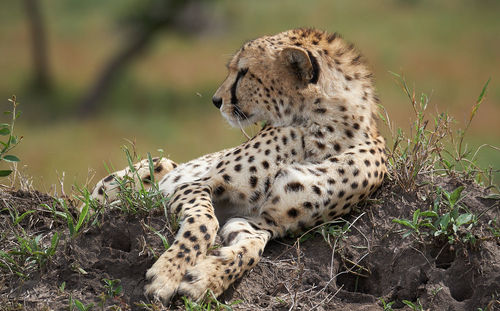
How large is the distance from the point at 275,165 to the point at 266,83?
1.57 feet

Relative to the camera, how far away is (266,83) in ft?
11.3

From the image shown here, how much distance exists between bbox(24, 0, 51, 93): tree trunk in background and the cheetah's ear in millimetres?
13539

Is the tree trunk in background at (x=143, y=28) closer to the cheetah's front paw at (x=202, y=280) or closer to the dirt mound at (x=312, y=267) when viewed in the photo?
the dirt mound at (x=312, y=267)

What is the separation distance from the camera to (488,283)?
9.45ft

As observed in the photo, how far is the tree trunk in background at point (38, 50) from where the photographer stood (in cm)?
1606

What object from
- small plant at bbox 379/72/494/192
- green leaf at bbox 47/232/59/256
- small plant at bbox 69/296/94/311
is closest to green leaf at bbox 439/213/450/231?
small plant at bbox 379/72/494/192

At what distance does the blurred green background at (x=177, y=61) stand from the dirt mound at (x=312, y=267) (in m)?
7.58

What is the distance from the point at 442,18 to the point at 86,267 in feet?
54.9

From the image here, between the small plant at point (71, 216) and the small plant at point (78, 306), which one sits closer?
the small plant at point (78, 306)

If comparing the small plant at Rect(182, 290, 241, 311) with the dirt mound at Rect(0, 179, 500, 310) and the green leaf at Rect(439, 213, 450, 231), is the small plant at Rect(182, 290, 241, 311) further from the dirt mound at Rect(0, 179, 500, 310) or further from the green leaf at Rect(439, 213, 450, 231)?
the green leaf at Rect(439, 213, 450, 231)

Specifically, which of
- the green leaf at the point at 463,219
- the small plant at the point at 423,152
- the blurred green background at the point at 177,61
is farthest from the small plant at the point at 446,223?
the blurred green background at the point at 177,61

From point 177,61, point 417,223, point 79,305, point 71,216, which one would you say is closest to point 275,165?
point 417,223

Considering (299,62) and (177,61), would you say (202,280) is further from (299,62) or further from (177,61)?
(177,61)

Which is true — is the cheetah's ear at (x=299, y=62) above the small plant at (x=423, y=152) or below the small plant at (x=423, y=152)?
above
